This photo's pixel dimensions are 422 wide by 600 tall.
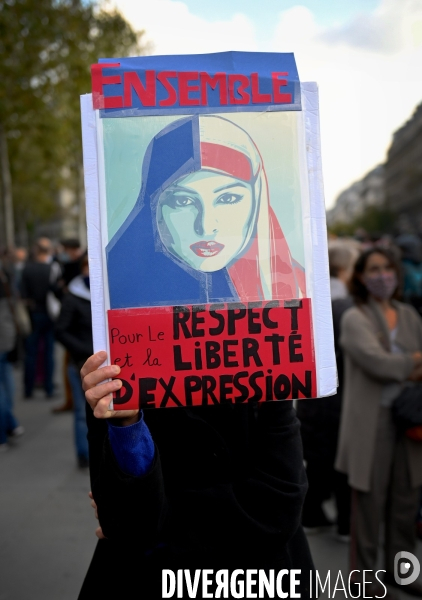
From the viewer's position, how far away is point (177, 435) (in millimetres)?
1599

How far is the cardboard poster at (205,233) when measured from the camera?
Answer: 4.44 feet

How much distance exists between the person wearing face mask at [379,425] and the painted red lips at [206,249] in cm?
231

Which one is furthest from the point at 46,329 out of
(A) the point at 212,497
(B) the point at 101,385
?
(B) the point at 101,385

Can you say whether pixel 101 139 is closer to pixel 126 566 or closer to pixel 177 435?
pixel 177 435

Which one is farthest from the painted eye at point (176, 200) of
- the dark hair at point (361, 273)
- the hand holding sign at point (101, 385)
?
the dark hair at point (361, 273)

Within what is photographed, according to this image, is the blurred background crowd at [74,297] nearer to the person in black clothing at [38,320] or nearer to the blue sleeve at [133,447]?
the person in black clothing at [38,320]

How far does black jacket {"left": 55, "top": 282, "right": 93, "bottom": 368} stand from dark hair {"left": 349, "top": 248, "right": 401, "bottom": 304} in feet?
8.33

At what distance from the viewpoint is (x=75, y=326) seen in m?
5.66

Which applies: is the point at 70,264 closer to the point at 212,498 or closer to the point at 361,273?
the point at 361,273

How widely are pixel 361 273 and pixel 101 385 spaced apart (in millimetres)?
2714

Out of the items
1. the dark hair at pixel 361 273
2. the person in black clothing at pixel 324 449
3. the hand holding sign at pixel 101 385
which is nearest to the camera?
the hand holding sign at pixel 101 385

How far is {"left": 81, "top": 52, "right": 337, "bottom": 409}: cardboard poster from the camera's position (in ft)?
4.44

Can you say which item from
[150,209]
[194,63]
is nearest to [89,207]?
[150,209]

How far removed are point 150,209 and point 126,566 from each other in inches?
33.9
